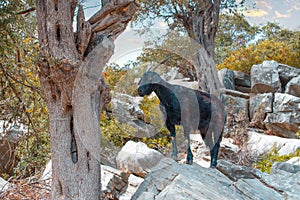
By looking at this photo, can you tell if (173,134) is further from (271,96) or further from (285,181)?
(271,96)

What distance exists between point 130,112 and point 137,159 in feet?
2.50

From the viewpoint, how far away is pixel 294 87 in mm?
9594

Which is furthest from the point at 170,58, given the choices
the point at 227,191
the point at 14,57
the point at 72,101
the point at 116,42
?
the point at 14,57

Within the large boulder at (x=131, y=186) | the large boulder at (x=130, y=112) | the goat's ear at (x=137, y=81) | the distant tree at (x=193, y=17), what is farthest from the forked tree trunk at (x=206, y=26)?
the goat's ear at (x=137, y=81)

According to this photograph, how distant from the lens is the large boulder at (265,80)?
9.59m

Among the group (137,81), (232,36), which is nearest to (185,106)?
(137,81)

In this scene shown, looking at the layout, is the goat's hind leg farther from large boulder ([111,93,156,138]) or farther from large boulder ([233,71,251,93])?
large boulder ([233,71,251,93])

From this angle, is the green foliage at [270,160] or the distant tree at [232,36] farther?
the distant tree at [232,36]

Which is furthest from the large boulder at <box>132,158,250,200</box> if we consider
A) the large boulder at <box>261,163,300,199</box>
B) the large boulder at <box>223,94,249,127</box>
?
the large boulder at <box>223,94,249,127</box>

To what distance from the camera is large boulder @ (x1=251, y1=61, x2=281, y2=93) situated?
378 inches

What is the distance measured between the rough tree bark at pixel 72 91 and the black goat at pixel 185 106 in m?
0.75

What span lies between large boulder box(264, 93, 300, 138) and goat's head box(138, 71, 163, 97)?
587cm

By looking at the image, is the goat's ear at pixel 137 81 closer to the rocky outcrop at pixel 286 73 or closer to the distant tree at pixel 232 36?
the rocky outcrop at pixel 286 73

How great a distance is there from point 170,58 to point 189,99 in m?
0.77
